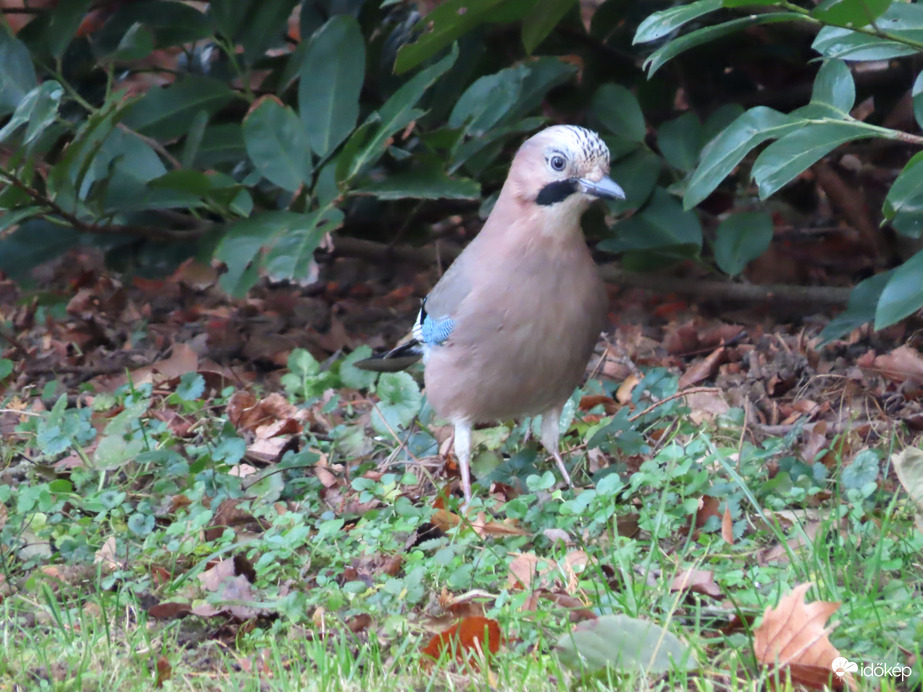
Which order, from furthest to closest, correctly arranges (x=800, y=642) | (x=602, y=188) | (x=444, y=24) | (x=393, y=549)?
(x=444, y=24) → (x=602, y=188) → (x=393, y=549) → (x=800, y=642)

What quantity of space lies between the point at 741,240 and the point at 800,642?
2454mm

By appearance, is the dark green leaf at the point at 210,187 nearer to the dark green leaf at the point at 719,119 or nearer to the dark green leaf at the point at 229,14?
the dark green leaf at the point at 229,14

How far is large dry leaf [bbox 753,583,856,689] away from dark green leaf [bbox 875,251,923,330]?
104cm

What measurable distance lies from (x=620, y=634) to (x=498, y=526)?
83cm

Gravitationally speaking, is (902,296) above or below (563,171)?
below

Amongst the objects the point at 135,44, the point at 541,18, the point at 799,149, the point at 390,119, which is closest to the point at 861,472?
the point at 799,149

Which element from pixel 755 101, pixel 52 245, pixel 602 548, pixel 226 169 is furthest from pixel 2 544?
pixel 755 101

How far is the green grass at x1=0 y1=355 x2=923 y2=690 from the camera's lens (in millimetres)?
2191

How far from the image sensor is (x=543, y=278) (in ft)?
10.4

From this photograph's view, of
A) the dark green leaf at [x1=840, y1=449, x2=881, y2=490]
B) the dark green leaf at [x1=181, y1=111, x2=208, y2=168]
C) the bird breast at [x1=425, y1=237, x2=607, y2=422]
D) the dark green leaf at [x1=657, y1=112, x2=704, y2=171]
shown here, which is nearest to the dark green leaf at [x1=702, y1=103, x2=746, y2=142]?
the dark green leaf at [x1=657, y1=112, x2=704, y2=171]

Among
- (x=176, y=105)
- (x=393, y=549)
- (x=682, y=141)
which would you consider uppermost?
(x=176, y=105)

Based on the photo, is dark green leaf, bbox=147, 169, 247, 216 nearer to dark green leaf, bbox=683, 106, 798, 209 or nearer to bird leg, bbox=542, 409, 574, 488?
bird leg, bbox=542, 409, 574, 488

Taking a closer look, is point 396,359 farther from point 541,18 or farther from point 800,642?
point 800,642

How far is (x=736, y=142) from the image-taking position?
2.75m
